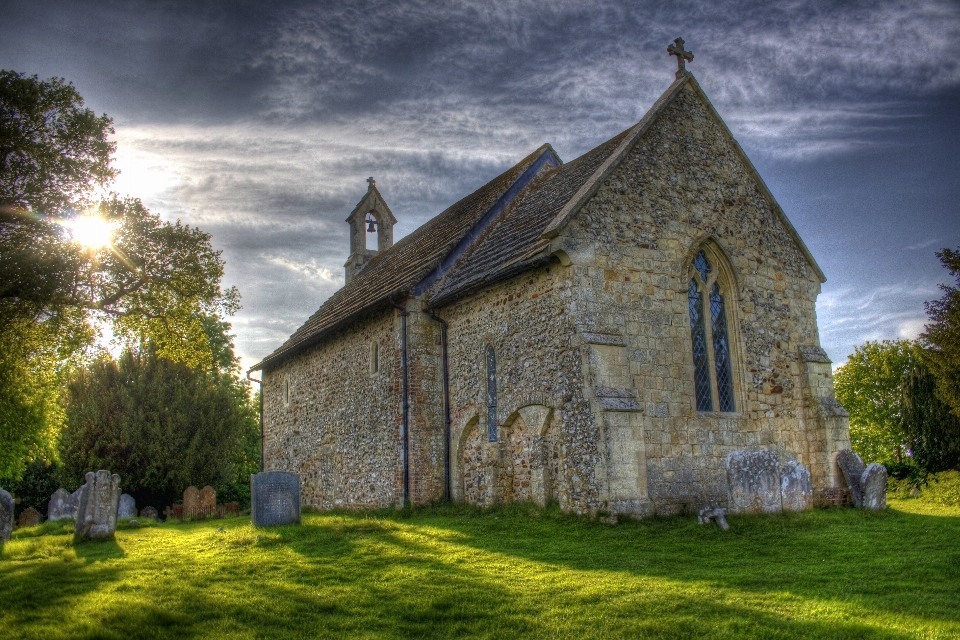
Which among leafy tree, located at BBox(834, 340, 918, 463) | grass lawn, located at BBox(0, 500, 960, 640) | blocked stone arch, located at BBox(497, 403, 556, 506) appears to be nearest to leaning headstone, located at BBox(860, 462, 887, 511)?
grass lawn, located at BBox(0, 500, 960, 640)

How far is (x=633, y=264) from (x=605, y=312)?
1329 mm

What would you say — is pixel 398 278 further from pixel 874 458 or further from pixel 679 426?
pixel 874 458

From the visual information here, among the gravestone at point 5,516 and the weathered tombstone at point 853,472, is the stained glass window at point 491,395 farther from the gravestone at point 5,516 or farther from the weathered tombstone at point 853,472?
the gravestone at point 5,516

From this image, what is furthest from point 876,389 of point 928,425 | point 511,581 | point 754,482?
point 511,581

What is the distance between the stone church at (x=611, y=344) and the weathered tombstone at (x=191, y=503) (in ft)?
18.1

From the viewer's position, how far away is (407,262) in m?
22.1

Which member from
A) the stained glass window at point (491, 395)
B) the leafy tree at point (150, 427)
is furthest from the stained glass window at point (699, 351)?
the leafy tree at point (150, 427)

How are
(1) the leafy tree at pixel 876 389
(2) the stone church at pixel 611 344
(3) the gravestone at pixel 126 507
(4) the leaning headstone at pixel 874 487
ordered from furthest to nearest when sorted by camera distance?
(1) the leafy tree at pixel 876 389 → (3) the gravestone at pixel 126 507 → (4) the leaning headstone at pixel 874 487 → (2) the stone church at pixel 611 344

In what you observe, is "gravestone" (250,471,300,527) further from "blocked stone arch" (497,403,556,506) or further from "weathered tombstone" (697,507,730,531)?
"weathered tombstone" (697,507,730,531)

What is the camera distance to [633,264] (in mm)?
14242

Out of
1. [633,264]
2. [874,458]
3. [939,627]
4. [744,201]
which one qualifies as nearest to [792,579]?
[939,627]

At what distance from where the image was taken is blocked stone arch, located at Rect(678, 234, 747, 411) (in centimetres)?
1476

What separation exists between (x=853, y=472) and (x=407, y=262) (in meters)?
13.2

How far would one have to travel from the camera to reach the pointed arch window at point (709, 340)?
14.6 metres
